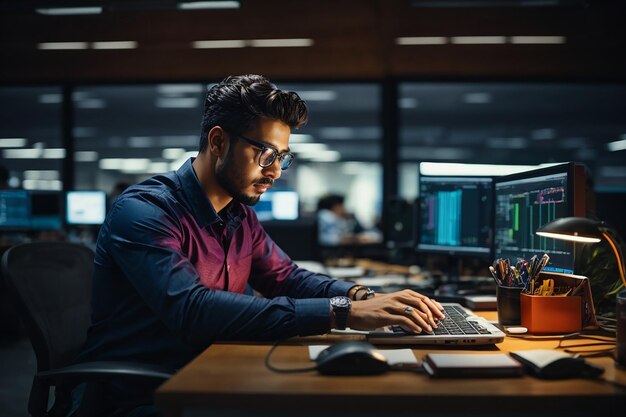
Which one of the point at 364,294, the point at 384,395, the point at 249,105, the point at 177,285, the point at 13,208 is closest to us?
the point at 384,395

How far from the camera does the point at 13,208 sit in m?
5.06

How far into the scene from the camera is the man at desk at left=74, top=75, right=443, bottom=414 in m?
1.25

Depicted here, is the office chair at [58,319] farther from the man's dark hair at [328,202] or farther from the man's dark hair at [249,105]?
the man's dark hair at [328,202]

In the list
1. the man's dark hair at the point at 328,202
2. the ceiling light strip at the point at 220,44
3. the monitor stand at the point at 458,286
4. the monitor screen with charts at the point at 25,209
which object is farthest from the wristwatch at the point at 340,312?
the man's dark hair at the point at 328,202

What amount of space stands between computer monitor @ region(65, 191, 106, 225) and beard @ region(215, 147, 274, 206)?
4294mm

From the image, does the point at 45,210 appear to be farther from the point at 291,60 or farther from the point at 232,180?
the point at 232,180

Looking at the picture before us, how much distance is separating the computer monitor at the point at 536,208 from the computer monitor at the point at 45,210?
446 cm

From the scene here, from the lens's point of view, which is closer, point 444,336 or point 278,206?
point 444,336

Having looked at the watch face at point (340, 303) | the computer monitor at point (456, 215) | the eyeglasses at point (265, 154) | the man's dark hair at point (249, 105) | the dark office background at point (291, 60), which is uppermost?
the dark office background at point (291, 60)

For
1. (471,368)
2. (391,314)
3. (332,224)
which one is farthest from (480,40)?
(471,368)

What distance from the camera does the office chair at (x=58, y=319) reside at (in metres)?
1.21

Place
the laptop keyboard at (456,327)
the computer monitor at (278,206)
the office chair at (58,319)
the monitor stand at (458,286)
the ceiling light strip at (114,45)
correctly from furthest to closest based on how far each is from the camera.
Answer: the ceiling light strip at (114,45) < the computer monitor at (278,206) < the monitor stand at (458,286) < the laptop keyboard at (456,327) < the office chair at (58,319)

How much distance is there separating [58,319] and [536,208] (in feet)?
4.70

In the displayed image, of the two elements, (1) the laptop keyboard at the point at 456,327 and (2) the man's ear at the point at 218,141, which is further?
(2) the man's ear at the point at 218,141
